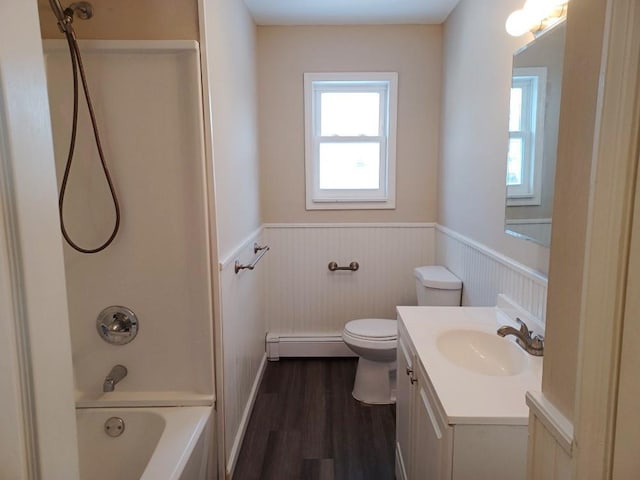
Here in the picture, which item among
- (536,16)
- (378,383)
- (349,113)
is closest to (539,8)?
(536,16)

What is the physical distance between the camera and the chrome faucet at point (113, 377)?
1.84 m

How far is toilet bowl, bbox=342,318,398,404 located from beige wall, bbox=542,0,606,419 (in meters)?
1.82

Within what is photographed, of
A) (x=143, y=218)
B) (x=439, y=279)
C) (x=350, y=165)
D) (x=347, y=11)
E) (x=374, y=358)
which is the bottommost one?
(x=374, y=358)

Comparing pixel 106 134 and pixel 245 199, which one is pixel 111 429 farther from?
pixel 245 199

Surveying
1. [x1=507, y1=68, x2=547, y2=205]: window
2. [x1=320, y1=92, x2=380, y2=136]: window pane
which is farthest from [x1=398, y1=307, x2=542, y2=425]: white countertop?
[x1=320, y1=92, x2=380, y2=136]: window pane

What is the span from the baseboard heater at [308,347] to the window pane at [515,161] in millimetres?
1908

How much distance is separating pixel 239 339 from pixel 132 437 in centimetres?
68

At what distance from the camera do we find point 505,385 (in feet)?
4.21

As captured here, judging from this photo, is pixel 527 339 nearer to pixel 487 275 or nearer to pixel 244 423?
pixel 487 275

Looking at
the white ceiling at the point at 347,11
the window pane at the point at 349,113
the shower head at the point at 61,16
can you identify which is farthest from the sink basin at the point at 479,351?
the white ceiling at the point at 347,11

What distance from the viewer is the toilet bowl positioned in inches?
103

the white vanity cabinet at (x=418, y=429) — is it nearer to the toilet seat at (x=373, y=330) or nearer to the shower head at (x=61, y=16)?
the toilet seat at (x=373, y=330)

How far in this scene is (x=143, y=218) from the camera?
1792 mm

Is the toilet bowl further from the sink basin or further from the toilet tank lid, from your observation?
the sink basin
